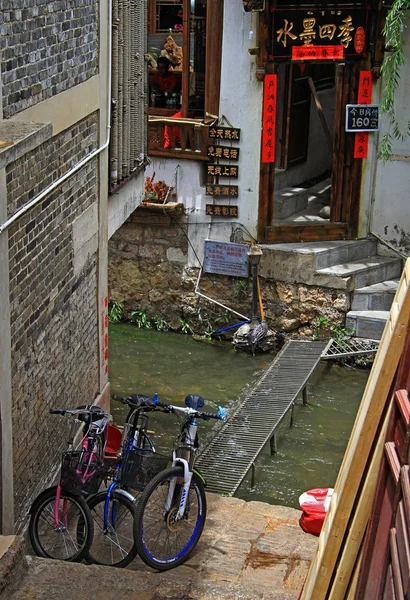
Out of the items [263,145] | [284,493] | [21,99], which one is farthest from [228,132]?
[21,99]

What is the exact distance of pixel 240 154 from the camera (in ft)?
42.3

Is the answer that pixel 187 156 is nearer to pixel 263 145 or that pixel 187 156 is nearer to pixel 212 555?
pixel 263 145

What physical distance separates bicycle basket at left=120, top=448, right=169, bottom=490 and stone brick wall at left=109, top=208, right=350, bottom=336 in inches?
258

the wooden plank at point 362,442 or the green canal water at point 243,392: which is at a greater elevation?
the wooden plank at point 362,442

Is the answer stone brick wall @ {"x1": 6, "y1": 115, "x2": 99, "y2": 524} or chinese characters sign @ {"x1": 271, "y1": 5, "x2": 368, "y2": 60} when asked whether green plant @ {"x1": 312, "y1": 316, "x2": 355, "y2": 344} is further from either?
stone brick wall @ {"x1": 6, "y1": 115, "x2": 99, "y2": 524}

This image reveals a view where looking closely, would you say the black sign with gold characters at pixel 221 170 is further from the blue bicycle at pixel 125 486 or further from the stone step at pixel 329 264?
the blue bicycle at pixel 125 486

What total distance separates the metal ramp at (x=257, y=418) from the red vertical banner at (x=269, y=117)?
2611 mm

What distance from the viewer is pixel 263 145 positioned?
41.4 feet

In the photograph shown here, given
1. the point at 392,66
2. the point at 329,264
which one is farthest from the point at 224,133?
the point at 392,66

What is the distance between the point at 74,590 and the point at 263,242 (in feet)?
26.6

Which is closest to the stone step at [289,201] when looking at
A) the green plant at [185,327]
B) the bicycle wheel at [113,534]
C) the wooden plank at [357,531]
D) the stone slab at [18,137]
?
the green plant at [185,327]

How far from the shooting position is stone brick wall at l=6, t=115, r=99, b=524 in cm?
630

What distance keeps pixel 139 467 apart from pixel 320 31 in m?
7.38

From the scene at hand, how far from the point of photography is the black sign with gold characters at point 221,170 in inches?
509
